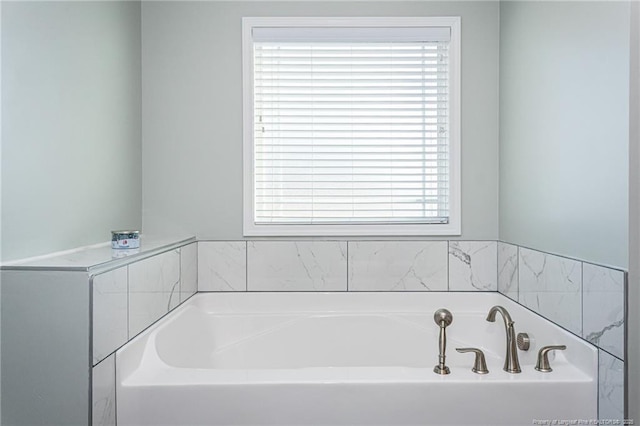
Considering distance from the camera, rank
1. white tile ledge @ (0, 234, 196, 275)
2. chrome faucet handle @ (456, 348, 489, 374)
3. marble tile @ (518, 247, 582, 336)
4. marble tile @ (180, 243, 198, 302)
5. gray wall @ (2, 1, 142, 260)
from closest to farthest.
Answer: white tile ledge @ (0, 234, 196, 275) → gray wall @ (2, 1, 142, 260) → chrome faucet handle @ (456, 348, 489, 374) → marble tile @ (518, 247, 582, 336) → marble tile @ (180, 243, 198, 302)

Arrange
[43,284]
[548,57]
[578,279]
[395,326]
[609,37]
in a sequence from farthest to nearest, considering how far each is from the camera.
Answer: [395,326], [548,57], [578,279], [609,37], [43,284]

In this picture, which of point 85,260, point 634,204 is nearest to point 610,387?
point 634,204

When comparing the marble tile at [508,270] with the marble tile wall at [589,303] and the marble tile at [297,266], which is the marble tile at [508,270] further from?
the marble tile at [297,266]

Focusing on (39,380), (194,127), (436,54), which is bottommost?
(39,380)

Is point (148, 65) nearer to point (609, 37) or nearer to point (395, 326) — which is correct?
point (395, 326)

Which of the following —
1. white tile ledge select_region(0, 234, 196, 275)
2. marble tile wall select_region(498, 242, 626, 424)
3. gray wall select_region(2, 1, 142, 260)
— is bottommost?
marble tile wall select_region(498, 242, 626, 424)

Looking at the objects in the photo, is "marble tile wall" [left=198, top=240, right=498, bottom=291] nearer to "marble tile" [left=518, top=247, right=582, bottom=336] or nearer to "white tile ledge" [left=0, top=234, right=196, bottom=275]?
"marble tile" [left=518, top=247, right=582, bottom=336]

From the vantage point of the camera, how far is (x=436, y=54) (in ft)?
8.46

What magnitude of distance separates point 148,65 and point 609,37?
215 centimetres

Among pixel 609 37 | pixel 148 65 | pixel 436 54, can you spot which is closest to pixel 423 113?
pixel 436 54

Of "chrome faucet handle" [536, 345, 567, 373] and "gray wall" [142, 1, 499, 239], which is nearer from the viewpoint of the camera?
"chrome faucet handle" [536, 345, 567, 373]

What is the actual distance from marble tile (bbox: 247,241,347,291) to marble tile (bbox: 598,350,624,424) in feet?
4.22

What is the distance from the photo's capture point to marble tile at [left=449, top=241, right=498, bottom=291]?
2.57 m

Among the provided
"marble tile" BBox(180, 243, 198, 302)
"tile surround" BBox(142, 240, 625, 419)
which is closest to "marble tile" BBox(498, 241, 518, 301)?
"tile surround" BBox(142, 240, 625, 419)
